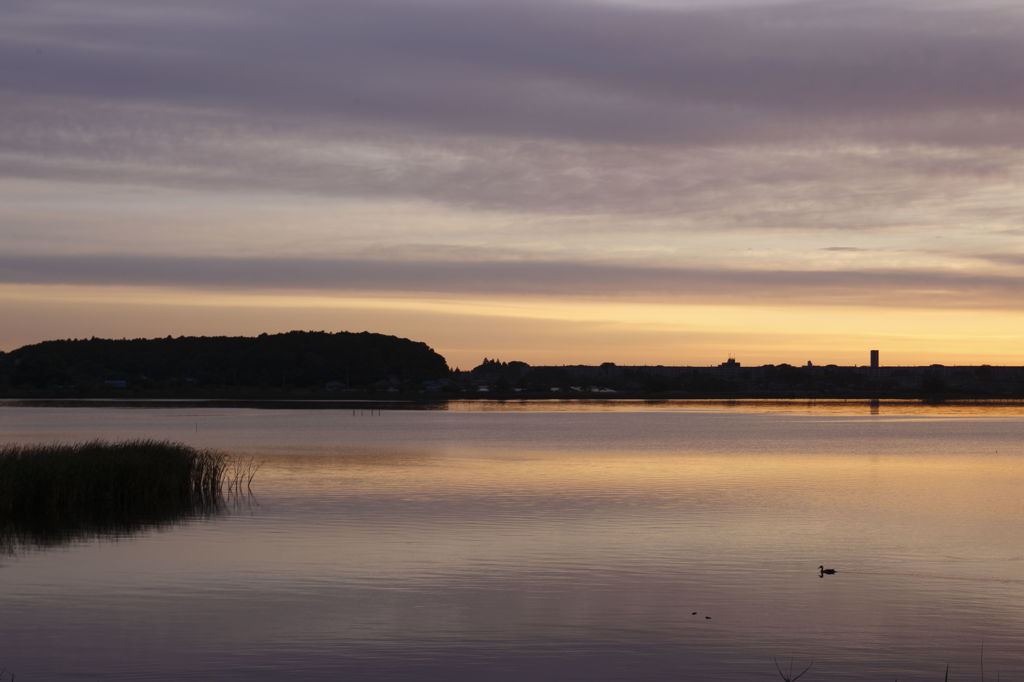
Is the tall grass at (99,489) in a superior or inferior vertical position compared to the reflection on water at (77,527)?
superior

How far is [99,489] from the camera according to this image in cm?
3534

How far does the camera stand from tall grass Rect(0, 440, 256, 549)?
3162 cm

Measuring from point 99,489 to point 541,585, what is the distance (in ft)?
57.3

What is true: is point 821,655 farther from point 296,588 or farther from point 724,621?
point 296,588

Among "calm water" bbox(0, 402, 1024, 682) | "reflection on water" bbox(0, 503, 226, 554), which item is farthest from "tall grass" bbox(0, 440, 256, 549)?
"calm water" bbox(0, 402, 1024, 682)

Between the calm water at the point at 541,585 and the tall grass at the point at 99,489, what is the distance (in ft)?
6.67

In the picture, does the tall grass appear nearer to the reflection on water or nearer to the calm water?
the reflection on water

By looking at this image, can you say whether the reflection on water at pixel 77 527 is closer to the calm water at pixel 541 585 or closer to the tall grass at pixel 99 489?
the tall grass at pixel 99 489

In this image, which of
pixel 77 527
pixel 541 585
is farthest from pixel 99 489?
pixel 541 585

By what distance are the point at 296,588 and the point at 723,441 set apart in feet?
209

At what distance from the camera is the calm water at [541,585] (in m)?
17.6

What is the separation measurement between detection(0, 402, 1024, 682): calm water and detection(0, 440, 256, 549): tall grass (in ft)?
6.67

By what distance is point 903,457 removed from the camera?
65938 millimetres

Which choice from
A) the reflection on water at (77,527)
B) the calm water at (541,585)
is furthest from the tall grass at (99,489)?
the calm water at (541,585)
